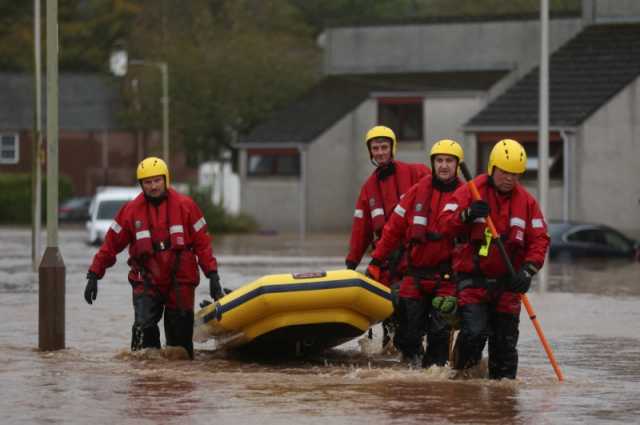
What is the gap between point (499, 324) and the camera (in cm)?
1289

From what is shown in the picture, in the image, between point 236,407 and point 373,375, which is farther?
point 373,375

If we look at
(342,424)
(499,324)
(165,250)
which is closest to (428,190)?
(499,324)

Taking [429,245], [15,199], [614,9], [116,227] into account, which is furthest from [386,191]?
[15,199]

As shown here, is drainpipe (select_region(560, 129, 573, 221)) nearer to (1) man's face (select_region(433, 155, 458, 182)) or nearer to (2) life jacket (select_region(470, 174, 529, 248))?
(1) man's face (select_region(433, 155, 458, 182))

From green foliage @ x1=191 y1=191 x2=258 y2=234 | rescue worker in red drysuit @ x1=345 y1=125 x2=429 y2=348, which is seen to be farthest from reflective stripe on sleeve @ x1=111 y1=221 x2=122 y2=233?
green foliage @ x1=191 y1=191 x2=258 y2=234

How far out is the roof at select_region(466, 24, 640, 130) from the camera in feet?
154

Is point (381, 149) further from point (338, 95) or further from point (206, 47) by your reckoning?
point (206, 47)

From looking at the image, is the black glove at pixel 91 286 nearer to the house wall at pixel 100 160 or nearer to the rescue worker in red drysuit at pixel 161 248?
the rescue worker in red drysuit at pixel 161 248

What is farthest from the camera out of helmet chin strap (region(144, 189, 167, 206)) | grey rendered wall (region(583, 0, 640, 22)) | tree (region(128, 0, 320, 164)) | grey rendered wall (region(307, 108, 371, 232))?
tree (region(128, 0, 320, 164))

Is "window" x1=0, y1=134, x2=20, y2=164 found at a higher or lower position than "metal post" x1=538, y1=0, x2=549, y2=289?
higher

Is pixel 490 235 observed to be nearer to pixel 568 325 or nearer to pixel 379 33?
pixel 568 325

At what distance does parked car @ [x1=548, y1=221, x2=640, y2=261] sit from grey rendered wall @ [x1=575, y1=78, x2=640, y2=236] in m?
7.49

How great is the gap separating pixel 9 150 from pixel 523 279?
236 feet

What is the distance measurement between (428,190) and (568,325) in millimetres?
6258
